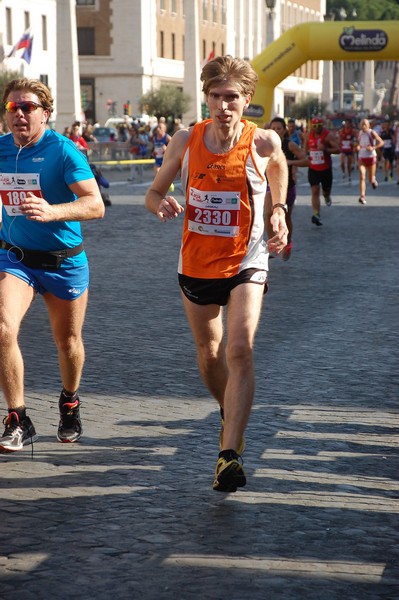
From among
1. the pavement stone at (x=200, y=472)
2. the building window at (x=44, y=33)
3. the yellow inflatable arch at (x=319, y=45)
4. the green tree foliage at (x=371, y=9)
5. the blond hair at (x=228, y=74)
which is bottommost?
the pavement stone at (x=200, y=472)

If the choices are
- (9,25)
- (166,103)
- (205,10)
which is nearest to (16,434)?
(9,25)

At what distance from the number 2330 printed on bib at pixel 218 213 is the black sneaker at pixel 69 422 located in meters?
1.29

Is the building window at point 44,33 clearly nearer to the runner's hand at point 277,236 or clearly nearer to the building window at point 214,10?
the building window at point 214,10

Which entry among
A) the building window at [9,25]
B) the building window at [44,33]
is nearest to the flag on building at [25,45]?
the building window at [9,25]

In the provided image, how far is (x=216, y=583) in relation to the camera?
4.27 m

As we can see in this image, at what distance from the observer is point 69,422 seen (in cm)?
656

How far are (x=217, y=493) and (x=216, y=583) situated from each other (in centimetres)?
121

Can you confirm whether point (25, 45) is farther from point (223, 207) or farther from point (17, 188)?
point (223, 207)

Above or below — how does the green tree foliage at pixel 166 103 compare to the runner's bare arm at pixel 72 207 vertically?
below

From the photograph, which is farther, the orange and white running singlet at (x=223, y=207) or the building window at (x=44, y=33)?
the building window at (x=44, y=33)

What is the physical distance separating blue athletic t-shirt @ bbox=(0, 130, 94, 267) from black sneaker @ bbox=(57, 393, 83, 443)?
686 mm

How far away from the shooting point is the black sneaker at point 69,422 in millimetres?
6523

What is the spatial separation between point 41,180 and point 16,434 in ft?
3.92

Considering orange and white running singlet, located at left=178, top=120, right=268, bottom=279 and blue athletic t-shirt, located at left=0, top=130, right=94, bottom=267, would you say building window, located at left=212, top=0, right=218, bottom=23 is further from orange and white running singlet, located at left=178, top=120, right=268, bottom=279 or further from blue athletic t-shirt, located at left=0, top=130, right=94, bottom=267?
orange and white running singlet, located at left=178, top=120, right=268, bottom=279
